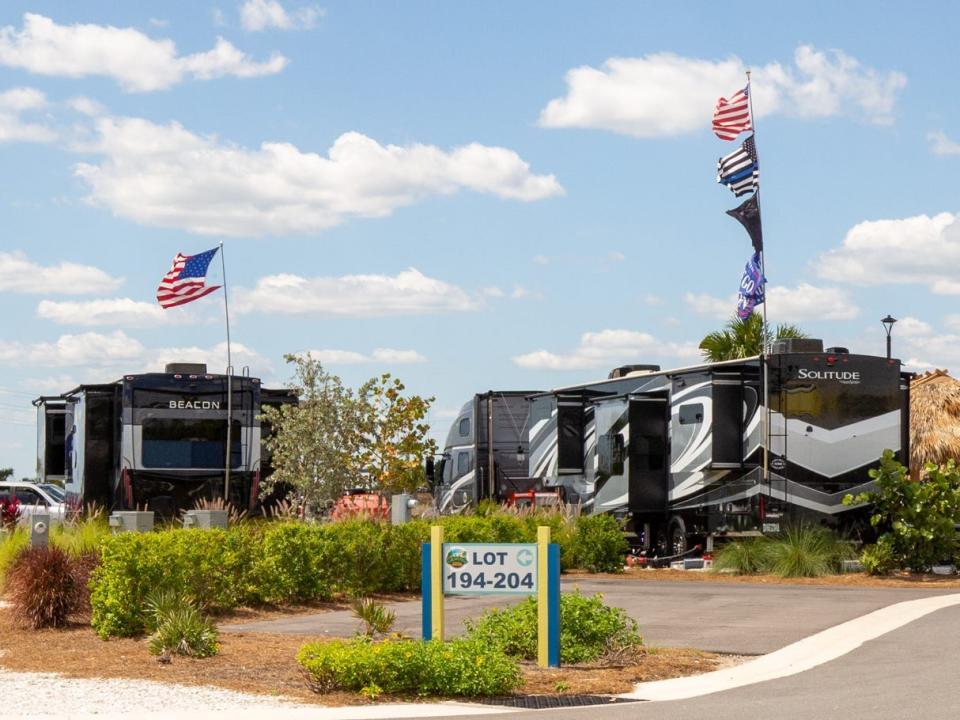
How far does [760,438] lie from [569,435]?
229 inches

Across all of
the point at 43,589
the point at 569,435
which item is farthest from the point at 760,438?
the point at 43,589

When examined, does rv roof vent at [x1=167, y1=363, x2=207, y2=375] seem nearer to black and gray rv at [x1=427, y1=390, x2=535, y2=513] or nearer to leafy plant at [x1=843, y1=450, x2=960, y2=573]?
black and gray rv at [x1=427, y1=390, x2=535, y2=513]

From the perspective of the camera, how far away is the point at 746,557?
23797 mm

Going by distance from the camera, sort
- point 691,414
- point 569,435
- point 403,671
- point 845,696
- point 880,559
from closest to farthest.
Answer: point 845,696 < point 403,671 < point 880,559 < point 691,414 < point 569,435

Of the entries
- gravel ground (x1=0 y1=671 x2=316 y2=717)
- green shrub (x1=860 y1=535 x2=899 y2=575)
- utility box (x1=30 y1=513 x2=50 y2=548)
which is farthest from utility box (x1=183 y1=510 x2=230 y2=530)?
green shrub (x1=860 y1=535 x2=899 y2=575)

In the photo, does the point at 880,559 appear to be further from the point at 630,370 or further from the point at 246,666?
the point at 246,666

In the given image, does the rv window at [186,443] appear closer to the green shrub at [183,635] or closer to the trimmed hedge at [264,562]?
the trimmed hedge at [264,562]

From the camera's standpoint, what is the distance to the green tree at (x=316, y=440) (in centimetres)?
2575

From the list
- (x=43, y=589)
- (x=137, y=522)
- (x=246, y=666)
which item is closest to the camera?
(x=246, y=666)

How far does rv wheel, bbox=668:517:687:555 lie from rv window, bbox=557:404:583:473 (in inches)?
121

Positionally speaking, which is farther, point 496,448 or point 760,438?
point 496,448

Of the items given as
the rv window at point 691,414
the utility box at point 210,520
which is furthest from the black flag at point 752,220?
the utility box at point 210,520

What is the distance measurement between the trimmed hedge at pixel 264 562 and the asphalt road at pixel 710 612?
725mm

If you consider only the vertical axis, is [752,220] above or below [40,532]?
above
